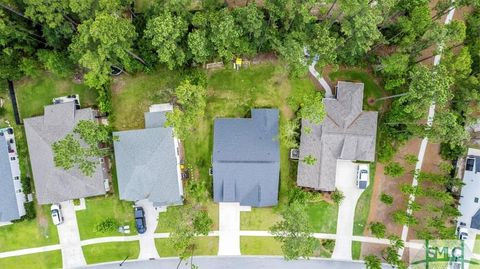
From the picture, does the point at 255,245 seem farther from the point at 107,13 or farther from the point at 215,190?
the point at 107,13

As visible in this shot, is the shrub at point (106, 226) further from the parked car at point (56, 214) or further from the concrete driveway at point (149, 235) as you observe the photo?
the parked car at point (56, 214)

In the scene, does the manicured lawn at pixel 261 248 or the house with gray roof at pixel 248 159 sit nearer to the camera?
the house with gray roof at pixel 248 159

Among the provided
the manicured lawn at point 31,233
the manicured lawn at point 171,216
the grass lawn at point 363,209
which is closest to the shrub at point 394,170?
the grass lawn at point 363,209

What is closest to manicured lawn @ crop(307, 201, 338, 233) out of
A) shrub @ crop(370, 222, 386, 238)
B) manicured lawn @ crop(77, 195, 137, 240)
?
shrub @ crop(370, 222, 386, 238)

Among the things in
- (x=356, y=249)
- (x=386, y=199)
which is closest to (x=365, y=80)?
(x=386, y=199)

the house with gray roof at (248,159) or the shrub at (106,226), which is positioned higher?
the house with gray roof at (248,159)

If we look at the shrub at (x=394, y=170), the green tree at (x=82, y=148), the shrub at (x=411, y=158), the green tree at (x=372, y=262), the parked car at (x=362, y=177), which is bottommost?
the green tree at (x=372, y=262)

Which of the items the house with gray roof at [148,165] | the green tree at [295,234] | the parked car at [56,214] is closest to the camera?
the green tree at [295,234]

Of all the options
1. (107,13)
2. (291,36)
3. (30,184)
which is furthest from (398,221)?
(30,184)
